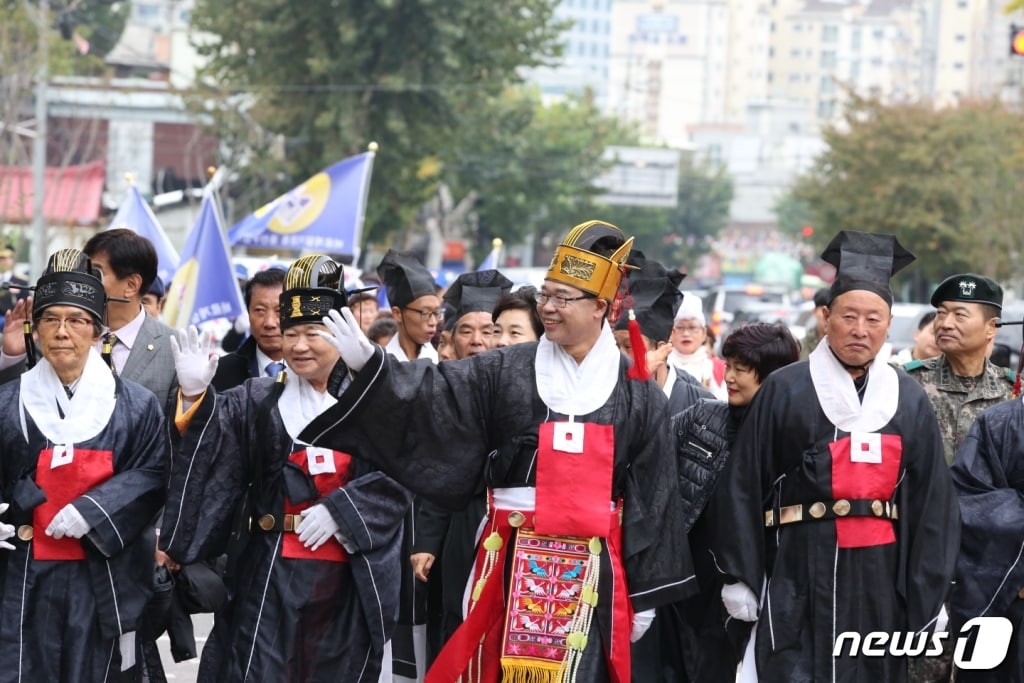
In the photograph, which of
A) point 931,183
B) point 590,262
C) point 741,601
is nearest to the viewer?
point 590,262

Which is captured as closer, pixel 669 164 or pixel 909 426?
pixel 909 426

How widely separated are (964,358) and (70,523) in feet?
12.6

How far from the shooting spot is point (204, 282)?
1238 cm

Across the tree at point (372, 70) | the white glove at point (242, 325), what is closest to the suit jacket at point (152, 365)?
the white glove at point (242, 325)

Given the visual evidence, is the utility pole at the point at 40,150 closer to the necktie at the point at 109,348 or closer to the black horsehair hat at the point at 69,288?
the necktie at the point at 109,348

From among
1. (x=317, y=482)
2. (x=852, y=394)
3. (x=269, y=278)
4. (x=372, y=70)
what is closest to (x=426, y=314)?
(x=269, y=278)

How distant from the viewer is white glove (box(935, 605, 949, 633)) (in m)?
6.25

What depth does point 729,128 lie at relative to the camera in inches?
6452

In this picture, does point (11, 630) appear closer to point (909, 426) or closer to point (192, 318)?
point (909, 426)

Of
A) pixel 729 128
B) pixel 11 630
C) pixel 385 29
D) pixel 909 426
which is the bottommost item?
pixel 11 630

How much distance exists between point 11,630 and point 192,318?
6.25 m

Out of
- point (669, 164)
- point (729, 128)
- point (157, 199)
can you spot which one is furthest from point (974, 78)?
point (157, 199)

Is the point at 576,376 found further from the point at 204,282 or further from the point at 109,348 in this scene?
the point at 204,282

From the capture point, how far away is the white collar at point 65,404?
6.24 meters
